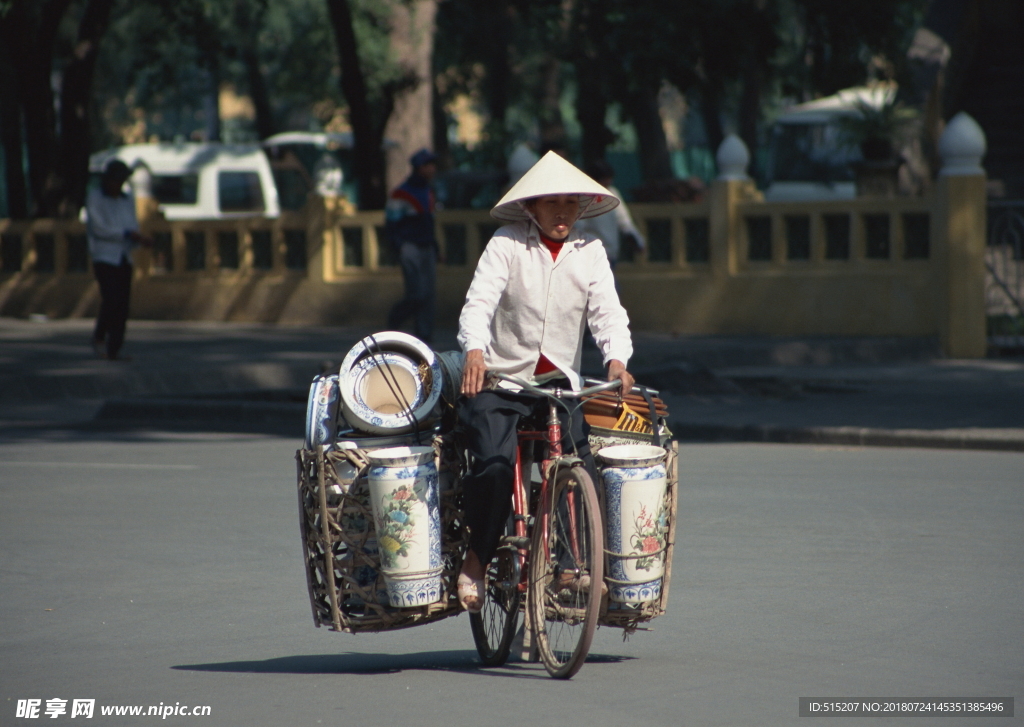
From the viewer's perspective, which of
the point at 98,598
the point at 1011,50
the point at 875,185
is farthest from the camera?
the point at 1011,50

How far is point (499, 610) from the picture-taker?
5.43 meters

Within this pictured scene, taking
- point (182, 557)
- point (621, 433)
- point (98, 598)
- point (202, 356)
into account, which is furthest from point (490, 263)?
point (202, 356)

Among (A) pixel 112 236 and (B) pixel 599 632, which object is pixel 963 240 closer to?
(A) pixel 112 236

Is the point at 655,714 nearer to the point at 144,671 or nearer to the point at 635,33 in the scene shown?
the point at 144,671

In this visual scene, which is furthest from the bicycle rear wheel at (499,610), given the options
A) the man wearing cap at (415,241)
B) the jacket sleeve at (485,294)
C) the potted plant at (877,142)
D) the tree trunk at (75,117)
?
the tree trunk at (75,117)

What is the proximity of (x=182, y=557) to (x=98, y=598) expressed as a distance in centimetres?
90

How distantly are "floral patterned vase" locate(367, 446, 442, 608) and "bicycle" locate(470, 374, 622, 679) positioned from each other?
0.28 metres

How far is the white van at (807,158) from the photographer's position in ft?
94.7

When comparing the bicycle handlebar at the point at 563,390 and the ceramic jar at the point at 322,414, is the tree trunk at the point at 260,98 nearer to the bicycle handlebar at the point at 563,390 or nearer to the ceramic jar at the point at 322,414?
the ceramic jar at the point at 322,414

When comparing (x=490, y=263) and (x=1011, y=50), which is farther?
(x=1011, y=50)

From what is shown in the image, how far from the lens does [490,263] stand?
17.4 feet

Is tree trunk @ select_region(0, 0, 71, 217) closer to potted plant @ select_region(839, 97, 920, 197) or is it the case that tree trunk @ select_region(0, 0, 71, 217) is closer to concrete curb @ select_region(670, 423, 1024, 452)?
potted plant @ select_region(839, 97, 920, 197)

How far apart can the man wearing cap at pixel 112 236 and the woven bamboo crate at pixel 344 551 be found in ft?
34.5

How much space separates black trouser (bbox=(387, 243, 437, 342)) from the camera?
15.9 m
